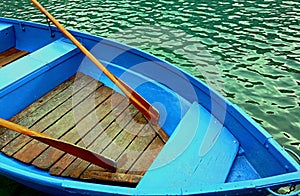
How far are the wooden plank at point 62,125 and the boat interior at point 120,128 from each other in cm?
1

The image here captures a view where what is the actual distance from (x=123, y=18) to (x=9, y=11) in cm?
529

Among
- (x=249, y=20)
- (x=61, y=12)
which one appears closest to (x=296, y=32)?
(x=249, y=20)

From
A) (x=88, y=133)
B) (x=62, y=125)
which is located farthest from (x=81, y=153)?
(x=62, y=125)

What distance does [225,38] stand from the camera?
29.7ft

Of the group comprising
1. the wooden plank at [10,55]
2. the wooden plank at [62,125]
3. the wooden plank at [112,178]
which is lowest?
the wooden plank at [112,178]

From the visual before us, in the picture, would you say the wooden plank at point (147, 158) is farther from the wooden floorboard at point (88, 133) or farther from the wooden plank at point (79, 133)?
the wooden plank at point (79, 133)

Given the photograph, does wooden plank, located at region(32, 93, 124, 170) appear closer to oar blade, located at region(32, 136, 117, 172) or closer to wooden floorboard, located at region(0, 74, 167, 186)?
wooden floorboard, located at region(0, 74, 167, 186)

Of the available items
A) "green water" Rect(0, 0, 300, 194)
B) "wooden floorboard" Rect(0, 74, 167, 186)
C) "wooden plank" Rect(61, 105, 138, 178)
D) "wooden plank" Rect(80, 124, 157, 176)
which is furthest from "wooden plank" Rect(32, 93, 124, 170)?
"green water" Rect(0, 0, 300, 194)

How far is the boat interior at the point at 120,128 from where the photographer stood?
3551 millimetres

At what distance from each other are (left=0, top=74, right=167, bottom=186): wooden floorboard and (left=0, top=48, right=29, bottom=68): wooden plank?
1.61 metres

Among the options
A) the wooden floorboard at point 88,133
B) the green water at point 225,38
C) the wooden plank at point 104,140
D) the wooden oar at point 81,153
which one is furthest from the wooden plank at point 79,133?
the green water at point 225,38

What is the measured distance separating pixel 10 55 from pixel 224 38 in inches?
234

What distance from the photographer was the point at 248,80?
7074mm

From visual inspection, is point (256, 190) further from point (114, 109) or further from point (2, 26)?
point (2, 26)
